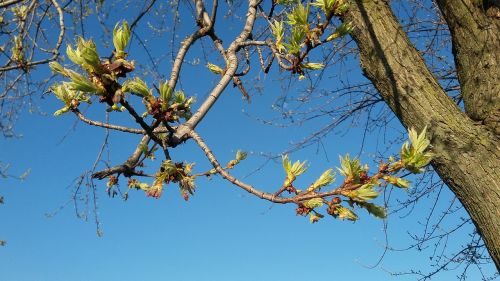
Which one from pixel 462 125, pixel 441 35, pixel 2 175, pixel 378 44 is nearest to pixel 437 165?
pixel 462 125

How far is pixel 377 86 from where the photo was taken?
286 cm

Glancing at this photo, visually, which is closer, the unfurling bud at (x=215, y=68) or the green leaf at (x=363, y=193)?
the green leaf at (x=363, y=193)

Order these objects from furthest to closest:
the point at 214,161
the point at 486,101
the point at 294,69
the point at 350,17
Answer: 1. the point at 350,17
2. the point at 486,101
3. the point at 294,69
4. the point at 214,161

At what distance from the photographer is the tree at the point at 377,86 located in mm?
1300

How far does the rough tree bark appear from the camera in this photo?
2410 millimetres

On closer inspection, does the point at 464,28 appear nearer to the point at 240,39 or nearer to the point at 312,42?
the point at 240,39

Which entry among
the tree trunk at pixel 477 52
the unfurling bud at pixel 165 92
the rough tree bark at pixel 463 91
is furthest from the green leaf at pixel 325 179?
the tree trunk at pixel 477 52

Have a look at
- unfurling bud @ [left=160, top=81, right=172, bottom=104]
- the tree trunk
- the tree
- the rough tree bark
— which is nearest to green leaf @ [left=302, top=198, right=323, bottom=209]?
the tree

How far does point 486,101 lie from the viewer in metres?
2.70

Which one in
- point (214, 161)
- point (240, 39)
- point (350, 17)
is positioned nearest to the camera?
point (214, 161)

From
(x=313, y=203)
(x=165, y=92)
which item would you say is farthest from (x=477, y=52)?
(x=165, y=92)

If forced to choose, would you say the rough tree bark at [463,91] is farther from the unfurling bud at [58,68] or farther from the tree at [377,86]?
the unfurling bud at [58,68]

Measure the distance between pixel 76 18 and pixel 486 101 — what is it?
3231 mm

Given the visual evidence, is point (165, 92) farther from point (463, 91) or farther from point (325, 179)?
point (463, 91)
